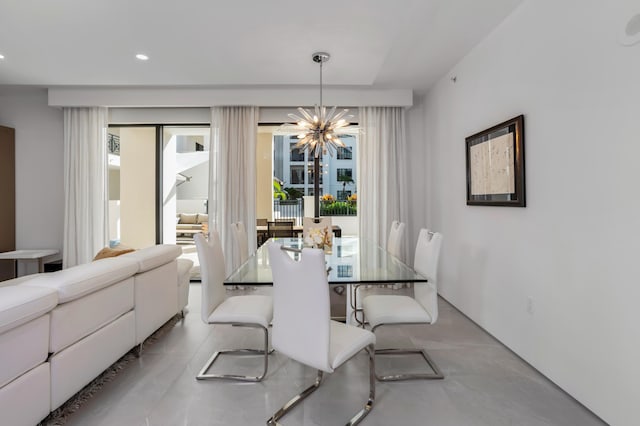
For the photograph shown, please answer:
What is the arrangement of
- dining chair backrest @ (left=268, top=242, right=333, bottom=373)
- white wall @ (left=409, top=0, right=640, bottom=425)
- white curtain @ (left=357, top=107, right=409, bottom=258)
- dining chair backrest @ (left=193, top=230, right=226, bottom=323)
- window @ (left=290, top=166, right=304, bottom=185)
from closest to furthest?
dining chair backrest @ (left=268, top=242, right=333, bottom=373)
white wall @ (left=409, top=0, right=640, bottom=425)
dining chair backrest @ (left=193, top=230, right=226, bottom=323)
white curtain @ (left=357, top=107, right=409, bottom=258)
window @ (left=290, top=166, right=304, bottom=185)

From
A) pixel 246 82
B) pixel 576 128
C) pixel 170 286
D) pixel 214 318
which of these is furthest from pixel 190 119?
pixel 576 128

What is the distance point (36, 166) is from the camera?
466 cm

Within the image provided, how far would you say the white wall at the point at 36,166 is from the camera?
464 centimetres

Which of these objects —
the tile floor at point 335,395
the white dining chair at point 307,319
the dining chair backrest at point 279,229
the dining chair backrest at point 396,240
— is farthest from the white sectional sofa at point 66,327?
the dining chair backrest at point 279,229

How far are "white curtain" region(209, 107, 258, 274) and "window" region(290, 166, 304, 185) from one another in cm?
100

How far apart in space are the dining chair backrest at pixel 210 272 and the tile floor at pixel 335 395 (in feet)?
1.59

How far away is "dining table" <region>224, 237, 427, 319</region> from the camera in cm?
200

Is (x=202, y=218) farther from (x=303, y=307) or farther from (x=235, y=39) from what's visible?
(x=303, y=307)

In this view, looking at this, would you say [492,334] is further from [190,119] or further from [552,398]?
[190,119]

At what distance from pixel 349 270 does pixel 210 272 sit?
3.08 ft

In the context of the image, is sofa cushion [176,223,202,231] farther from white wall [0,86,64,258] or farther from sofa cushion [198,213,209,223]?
white wall [0,86,64,258]

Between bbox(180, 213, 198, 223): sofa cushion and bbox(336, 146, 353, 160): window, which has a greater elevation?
bbox(336, 146, 353, 160): window

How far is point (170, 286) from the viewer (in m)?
2.98

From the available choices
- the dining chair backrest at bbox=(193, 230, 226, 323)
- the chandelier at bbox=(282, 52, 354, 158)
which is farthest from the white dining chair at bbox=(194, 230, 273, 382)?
the chandelier at bbox=(282, 52, 354, 158)
